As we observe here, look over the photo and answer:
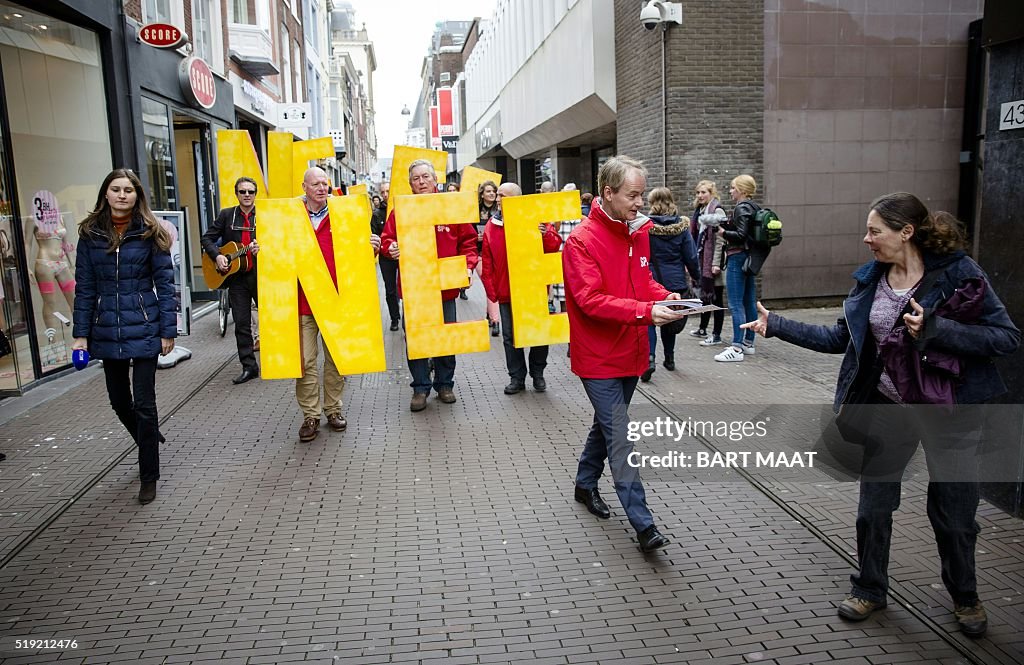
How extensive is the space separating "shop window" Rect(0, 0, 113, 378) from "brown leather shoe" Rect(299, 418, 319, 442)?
149 inches

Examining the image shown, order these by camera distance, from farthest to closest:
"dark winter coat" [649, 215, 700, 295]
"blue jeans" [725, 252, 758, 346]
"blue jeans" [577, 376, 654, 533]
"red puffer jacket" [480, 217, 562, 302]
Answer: "blue jeans" [725, 252, 758, 346] → "dark winter coat" [649, 215, 700, 295] → "red puffer jacket" [480, 217, 562, 302] → "blue jeans" [577, 376, 654, 533]

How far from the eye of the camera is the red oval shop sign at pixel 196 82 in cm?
1352

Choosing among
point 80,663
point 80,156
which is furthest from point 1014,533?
point 80,156

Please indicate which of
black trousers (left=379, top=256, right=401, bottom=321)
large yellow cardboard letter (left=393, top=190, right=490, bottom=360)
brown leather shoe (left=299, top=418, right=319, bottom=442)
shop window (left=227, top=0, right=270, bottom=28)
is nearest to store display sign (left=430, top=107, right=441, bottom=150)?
shop window (left=227, top=0, right=270, bottom=28)

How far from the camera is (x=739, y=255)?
9320 millimetres

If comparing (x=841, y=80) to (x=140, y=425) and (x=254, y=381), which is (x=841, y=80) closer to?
(x=254, y=381)

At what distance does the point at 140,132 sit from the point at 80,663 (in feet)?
31.9

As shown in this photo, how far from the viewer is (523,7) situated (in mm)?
25641

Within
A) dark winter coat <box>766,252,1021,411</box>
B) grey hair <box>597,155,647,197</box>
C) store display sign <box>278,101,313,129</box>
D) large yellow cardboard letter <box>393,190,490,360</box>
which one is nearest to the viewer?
dark winter coat <box>766,252,1021,411</box>

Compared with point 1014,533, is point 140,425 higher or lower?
higher

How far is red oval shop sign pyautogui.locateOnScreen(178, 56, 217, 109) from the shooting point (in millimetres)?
13523

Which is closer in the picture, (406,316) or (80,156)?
(406,316)

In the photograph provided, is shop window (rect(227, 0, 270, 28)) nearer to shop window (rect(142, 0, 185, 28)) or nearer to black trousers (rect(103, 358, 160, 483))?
shop window (rect(142, 0, 185, 28))

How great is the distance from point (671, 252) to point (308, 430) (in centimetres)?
408
